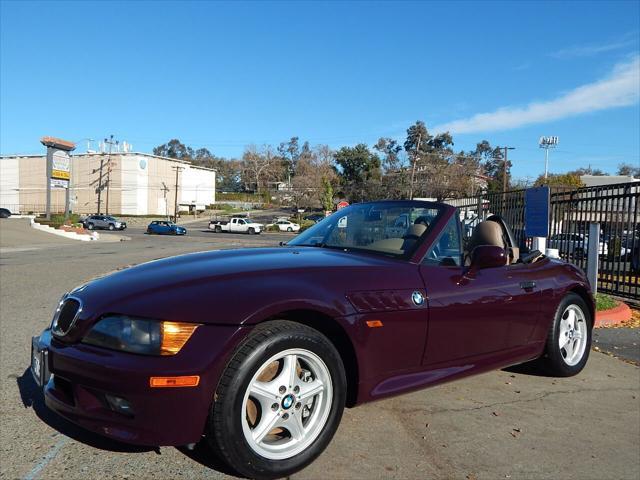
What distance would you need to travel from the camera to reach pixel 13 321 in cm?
642

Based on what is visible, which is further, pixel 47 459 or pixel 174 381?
pixel 47 459

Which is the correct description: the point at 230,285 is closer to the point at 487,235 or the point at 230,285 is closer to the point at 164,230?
the point at 487,235

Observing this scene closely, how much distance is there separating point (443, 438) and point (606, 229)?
7165 millimetres

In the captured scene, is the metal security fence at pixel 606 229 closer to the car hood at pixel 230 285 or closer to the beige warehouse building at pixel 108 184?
the car hood at pixel 230 285

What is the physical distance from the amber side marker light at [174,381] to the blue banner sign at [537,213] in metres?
7.76

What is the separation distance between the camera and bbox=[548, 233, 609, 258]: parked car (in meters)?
9.30

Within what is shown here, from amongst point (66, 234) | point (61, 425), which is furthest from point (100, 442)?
point (66, 234)

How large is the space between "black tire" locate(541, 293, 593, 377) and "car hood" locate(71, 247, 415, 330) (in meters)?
1.78

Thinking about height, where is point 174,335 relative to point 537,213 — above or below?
below

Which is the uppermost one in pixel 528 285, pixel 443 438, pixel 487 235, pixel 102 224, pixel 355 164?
pixel 355 164

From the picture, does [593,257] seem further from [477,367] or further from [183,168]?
[183,168]

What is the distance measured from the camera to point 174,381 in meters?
2.33

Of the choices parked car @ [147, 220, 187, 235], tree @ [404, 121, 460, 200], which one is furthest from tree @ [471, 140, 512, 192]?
parked car @ [147, 220, 187, 235]

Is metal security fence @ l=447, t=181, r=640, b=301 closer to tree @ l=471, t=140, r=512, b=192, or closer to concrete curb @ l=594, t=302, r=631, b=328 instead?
concrete curb @ l=594, t=302, r=631, b=328
